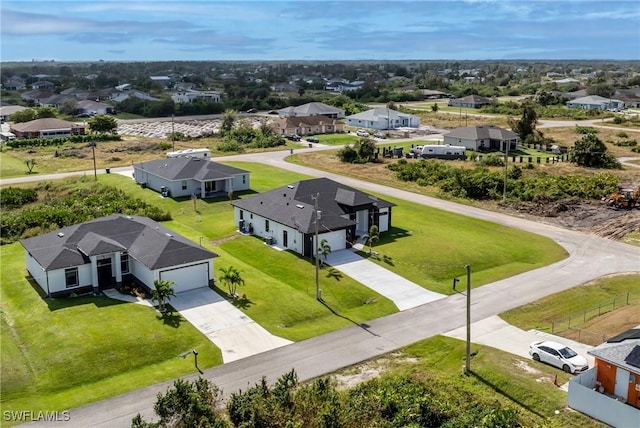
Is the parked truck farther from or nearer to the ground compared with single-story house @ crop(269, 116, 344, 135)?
nearer to the ground

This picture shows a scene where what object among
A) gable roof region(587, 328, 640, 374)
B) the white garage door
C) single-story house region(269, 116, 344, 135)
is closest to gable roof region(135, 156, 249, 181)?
the white garage door

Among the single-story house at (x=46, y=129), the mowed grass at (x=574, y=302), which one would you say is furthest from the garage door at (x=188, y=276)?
the single-story house at (x=46, y=129)

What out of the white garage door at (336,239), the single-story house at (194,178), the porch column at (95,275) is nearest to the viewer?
the porch column at (95,275)

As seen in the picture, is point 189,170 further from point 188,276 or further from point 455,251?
point 455,251

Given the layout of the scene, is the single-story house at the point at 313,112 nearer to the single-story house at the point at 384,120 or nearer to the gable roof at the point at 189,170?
the single-story house at the point at 384,120

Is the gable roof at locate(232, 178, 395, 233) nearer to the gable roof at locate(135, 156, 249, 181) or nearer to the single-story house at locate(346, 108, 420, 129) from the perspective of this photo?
the gable roof at locate(135, 156, 249, 181)

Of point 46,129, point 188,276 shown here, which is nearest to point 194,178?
point 188,276
